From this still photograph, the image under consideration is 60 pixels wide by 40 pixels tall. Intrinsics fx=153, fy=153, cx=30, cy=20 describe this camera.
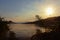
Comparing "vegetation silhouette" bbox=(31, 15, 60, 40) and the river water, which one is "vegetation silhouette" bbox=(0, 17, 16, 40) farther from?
"vegetation silhouette" bbox=(31, 15, 60, 40)

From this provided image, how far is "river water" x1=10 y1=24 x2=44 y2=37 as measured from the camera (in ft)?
37.6

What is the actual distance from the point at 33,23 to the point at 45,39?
3049mm

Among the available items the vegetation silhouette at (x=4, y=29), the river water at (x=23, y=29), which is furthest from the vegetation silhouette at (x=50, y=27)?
the vegetation silhouette at (x=4, y=29)

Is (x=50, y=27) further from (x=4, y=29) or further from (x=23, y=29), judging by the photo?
(x=4, y=29)

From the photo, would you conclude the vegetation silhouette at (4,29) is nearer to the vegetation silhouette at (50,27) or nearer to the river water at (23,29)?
the river water at (23,29)

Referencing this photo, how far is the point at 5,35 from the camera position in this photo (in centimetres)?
1115

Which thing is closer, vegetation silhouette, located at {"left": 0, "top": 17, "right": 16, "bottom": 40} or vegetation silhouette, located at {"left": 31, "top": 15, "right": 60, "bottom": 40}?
vegetation silhouette, located at {"left": 31, "top": 15, "right": 60, "bottom": 40}

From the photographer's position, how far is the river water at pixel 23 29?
11.5 m

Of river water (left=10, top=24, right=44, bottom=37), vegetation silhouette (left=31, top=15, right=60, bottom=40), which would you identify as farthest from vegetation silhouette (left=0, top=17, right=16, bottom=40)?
→ vegetation silhouette (left=31, top=15, right=60, bottom=40)

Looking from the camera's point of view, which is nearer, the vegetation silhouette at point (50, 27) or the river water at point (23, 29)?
the vegetation silhouette at point (50, 27)

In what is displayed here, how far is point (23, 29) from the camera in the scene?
→ 1227cm

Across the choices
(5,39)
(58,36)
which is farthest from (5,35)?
(58,36)

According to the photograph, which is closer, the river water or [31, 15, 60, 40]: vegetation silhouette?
[31, 15, 60, 40]: vegetation silhouette

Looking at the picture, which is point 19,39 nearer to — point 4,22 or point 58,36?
point 4,22
